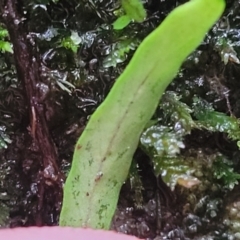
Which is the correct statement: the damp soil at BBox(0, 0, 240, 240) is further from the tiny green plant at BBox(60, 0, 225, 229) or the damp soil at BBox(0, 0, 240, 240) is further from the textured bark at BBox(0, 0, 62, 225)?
the tiny green plant at BBox(60, 0, 225, 229)

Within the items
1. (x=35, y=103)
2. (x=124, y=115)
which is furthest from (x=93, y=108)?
(x=124, y=115)

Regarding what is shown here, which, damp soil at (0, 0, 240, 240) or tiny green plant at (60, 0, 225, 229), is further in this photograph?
damp soil at (0, 0, 240, 240)

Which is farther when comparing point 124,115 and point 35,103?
point 35,103

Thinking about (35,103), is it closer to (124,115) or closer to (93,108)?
(93,108)

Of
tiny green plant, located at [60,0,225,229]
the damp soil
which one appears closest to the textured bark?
the damp soil

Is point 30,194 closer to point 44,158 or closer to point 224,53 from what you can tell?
point 44,158

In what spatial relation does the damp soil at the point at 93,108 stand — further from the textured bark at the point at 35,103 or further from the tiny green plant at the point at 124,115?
the tiny green plant at the point at 124,115
